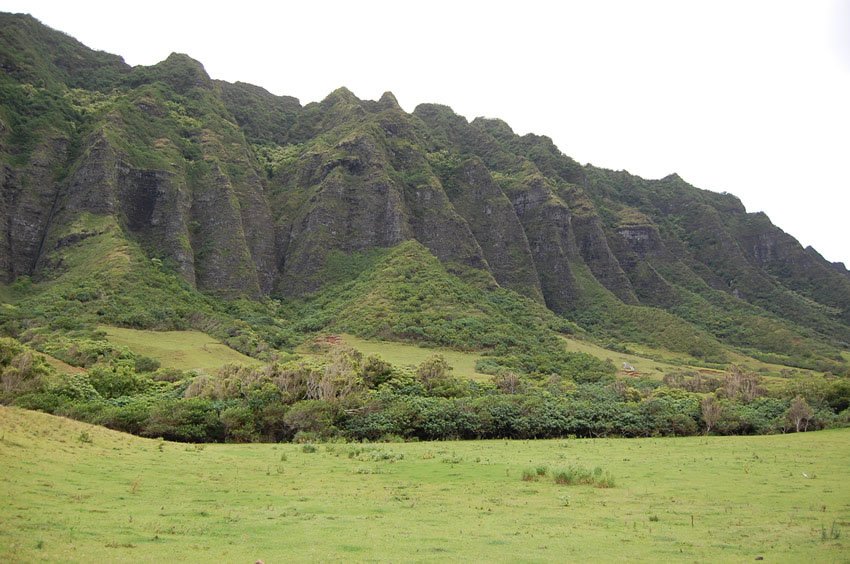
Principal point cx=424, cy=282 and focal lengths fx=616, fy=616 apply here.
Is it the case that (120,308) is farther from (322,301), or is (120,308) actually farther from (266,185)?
(266,185)

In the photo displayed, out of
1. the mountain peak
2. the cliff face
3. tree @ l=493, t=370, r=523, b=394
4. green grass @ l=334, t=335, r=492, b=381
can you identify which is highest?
the mountain peak

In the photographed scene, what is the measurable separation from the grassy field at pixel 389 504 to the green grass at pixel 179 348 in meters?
47.9

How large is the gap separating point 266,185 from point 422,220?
48.3 meters

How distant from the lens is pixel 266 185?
7185 inches

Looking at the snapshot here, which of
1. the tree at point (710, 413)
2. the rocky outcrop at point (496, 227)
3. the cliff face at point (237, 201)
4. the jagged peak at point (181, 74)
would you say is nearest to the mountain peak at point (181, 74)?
the jagged peak at point (181, 74)

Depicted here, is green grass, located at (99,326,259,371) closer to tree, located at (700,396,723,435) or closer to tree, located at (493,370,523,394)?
tree, located at (493,370,523,394)

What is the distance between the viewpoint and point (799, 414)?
Result: 57.6 meters

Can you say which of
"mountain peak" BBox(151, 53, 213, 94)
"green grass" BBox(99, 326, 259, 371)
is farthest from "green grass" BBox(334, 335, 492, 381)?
"mountain peak" BBox(151, 53, 213, 94)

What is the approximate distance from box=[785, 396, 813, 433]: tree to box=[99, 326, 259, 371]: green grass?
62.2 m

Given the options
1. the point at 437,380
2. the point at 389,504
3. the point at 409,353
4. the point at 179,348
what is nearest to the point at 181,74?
the point at 179,348

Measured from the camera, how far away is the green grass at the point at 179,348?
84.7 meters

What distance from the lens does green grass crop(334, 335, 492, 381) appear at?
9881 centimetres

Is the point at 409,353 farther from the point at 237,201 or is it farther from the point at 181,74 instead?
the point at 181,74

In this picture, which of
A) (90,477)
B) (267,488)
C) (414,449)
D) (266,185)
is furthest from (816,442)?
(266,185)
